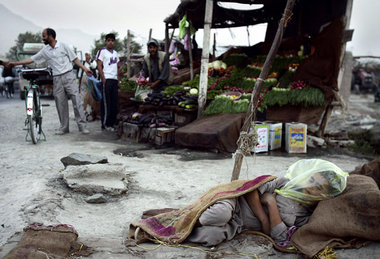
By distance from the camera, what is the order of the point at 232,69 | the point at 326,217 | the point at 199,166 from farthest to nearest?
1. the point at 232,69
2. the point at 199,166
3. the point at 326,217

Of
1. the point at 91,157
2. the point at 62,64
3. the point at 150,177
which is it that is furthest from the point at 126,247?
the point at 62,64

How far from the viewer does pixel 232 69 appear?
9.13 m

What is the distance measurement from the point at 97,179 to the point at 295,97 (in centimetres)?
442

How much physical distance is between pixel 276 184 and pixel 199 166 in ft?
7.86

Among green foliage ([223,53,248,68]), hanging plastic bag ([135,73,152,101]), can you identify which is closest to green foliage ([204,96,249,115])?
hanging plastic bag ([135,73,152,101])

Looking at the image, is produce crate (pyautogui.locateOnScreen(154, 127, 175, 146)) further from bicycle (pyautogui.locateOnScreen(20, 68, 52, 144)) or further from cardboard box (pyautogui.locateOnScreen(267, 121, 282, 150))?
bicycle (pyautogui.locateOnScreen(20, 68, 52, 144))

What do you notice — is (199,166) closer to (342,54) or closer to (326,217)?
(326,217)

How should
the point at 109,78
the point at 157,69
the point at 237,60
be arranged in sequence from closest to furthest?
1. the point at 109,78
2. the point at 157,69
3. the point at 237,60

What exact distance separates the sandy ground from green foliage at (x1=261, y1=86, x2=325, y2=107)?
1017 mm

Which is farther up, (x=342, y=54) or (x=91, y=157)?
(x=342, y=54)

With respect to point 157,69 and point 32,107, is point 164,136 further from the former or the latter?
point 32,107

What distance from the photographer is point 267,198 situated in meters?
2.88

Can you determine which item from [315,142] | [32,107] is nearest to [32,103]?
[32,107]

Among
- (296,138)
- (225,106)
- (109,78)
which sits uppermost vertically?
(109,78)
